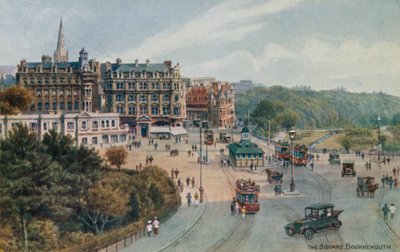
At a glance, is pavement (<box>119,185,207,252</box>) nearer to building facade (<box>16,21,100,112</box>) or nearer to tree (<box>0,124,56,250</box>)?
tree (<box>0,124,56,250</box>)

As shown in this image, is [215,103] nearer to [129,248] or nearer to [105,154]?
[105,154]

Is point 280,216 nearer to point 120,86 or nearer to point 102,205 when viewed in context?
point 102,205

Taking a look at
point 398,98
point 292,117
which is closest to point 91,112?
point 292,117

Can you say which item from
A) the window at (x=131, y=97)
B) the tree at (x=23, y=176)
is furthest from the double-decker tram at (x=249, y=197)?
the tree at (x=23, y=176)

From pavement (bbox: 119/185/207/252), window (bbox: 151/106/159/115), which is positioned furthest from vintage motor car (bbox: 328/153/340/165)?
window (bbox: 151/106/159/115)

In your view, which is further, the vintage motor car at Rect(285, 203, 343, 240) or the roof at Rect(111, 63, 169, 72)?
the roof at Rect(111, 63, 169, 72)

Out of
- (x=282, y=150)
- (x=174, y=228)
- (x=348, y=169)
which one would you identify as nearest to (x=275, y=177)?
(x=282, y=150)

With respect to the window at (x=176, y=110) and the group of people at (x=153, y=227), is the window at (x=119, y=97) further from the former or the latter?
the group of people at (x=153, y=227)

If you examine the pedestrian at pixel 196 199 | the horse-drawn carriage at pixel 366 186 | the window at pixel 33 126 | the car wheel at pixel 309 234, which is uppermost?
the window at pixel 33 126
